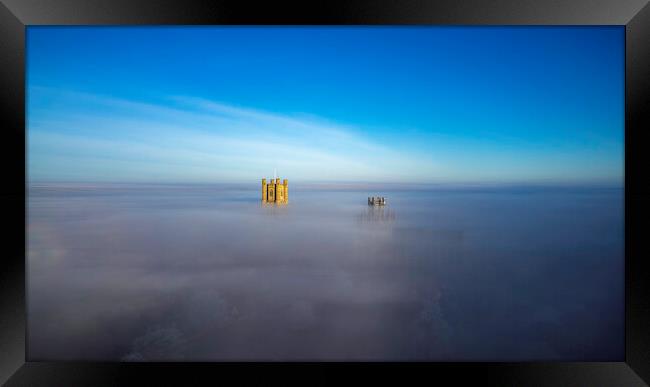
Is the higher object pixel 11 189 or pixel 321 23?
pixel 321 23

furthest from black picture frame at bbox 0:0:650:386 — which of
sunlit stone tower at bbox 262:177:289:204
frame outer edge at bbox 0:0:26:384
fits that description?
sunlit stone tower at bbox 262:177:289:204

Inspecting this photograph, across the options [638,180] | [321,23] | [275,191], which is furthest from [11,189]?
[275,191]

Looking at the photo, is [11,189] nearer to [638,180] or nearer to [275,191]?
[638,180]

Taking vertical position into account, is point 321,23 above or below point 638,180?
above

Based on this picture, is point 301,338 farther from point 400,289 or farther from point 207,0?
point 207,0

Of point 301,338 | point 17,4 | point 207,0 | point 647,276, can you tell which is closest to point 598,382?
point 647,276

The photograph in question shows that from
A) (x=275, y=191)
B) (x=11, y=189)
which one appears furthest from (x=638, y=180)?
(x=275, y=191)

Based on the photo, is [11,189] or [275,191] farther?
[275,191]

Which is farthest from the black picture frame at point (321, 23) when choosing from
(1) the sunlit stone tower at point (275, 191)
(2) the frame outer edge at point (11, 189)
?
(1) the sunlit stone tower at point (275, 191)

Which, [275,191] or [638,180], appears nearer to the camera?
[638,180]
